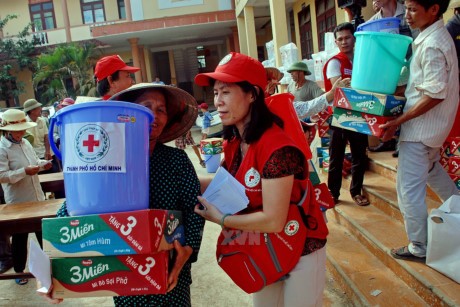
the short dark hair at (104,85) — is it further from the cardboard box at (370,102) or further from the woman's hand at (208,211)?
the woman's hand at (208,211)

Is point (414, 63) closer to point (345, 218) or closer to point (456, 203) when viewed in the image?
point (456, 203)

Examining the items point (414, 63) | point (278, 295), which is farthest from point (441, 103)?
point (278, 295)

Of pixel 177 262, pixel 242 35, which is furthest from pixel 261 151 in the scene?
pixel 242 35

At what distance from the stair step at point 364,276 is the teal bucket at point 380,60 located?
4.35 ft

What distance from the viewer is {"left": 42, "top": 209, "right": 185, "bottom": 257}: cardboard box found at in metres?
1.09

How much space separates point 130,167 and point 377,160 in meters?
3.91

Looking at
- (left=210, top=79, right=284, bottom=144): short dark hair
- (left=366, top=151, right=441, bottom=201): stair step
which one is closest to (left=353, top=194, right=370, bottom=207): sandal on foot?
(left=366, top=151, right=441, bottom=201): stair step

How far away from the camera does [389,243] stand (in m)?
3.04

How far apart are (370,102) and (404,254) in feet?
3.70

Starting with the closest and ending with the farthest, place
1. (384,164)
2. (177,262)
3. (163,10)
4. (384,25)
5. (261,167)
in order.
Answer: (177,262), (261,167), (384,25), (384,164), (163,10)

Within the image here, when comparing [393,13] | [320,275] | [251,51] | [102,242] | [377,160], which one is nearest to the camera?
[102,242]

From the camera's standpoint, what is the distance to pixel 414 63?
2305mm

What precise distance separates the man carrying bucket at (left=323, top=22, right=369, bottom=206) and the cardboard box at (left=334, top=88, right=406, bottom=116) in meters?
1.18

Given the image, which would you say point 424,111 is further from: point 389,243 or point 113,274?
point 113,274
